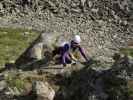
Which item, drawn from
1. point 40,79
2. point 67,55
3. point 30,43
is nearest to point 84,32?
point 30,43

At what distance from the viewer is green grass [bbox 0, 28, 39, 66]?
40750mm

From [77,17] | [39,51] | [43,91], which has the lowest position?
[77,17]

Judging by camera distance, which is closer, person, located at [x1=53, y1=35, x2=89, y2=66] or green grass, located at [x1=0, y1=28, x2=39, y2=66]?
person, located at [x1=53, y1=35, x2=89, y2=66]

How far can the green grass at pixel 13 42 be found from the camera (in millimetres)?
40750

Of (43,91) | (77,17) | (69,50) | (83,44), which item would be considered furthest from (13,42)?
(43,91)

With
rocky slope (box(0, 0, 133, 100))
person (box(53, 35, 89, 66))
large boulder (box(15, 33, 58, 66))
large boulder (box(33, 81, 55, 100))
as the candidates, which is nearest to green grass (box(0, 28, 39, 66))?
large boulder (box(15, 33, 58, 66))

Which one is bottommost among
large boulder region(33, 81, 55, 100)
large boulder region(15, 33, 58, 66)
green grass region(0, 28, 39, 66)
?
green grass region(0, 28, 39, 66)

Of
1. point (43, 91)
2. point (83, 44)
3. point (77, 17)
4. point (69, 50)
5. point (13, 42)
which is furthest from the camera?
point (77, 17)

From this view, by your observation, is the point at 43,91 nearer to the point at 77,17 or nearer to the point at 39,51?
the point at 39,51

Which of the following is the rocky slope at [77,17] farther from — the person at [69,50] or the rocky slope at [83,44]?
the person at [69,50]

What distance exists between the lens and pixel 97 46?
45719 mm

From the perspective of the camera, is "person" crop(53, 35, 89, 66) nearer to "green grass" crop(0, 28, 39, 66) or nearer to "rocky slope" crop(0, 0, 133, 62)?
"green grass" crop(0, 28, 39, 66)

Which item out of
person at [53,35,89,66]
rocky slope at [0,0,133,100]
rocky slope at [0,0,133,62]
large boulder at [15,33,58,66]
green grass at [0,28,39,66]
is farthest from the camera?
rocky slope at [0,0,133,62]

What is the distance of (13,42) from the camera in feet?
146
